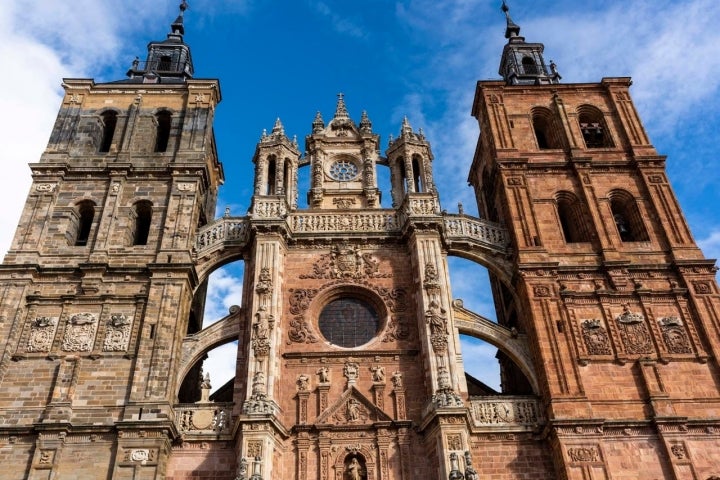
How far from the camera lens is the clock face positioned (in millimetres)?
24750

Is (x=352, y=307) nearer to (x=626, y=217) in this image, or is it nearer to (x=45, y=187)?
(x=626, y=217)

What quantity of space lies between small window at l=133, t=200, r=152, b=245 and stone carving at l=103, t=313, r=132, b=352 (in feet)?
12.9

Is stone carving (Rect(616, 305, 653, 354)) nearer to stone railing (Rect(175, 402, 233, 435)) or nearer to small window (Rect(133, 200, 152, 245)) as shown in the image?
stone railing (Rect(175, 402, 233, 435))

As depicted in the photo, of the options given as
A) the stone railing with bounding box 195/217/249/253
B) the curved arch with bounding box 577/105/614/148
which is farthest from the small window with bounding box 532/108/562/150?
the stone railing with bounding box 195/217/249/253

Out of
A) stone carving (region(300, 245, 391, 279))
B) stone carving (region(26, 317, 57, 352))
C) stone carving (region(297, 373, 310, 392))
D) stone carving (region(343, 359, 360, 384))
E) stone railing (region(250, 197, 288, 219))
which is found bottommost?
stone carving (region(297, 373, 310, 392))

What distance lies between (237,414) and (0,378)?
6.37m

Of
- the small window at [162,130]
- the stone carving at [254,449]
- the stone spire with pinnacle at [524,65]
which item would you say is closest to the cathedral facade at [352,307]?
the stone carving at [254,449]

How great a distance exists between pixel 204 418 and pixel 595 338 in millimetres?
11003

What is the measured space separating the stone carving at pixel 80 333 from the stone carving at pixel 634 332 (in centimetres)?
1491

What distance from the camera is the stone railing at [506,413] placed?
18.2 meters

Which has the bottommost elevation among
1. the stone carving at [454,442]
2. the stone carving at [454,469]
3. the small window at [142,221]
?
the stone carving at [454,469]

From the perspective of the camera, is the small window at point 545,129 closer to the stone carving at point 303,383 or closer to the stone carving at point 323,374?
the stone carving at point 323,374

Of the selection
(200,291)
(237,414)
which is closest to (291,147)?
(200,291)

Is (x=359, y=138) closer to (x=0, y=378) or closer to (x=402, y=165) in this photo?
(x=402, y=165)
